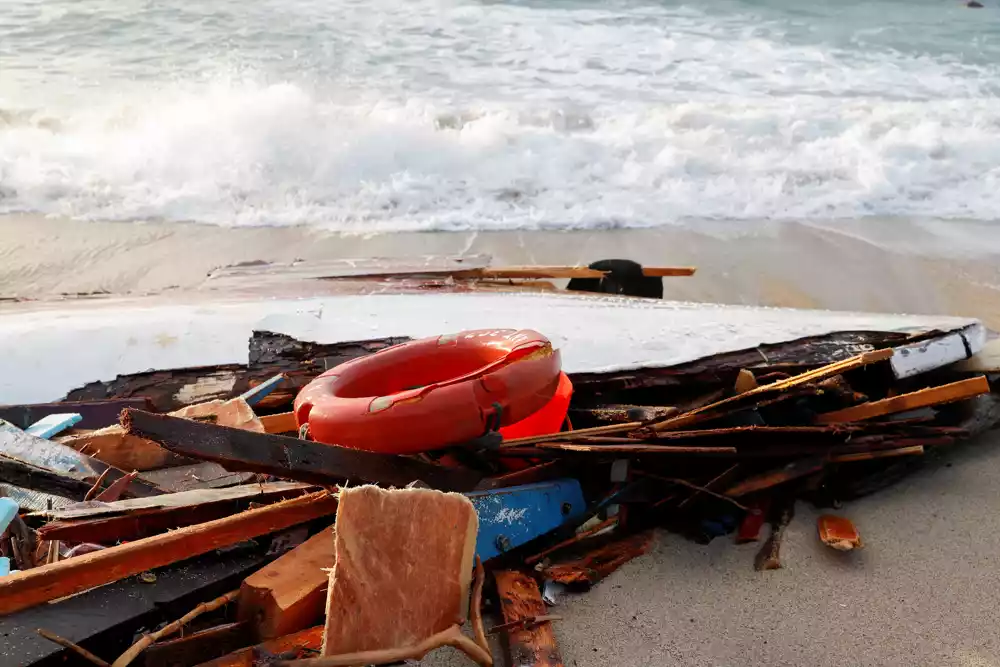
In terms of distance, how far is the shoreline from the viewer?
636 cm

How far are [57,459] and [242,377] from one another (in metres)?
0.84

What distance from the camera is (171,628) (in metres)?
2.06

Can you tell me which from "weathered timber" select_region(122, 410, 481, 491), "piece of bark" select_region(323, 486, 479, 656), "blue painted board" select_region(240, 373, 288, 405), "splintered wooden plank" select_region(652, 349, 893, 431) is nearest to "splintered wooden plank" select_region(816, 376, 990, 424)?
"splintered wooden plank" select_region(652, 349, 893, 431)

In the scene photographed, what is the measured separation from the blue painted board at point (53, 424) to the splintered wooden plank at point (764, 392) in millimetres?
2260

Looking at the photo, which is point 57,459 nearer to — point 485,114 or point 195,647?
point 195,647

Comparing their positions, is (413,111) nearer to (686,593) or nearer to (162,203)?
(162,203)

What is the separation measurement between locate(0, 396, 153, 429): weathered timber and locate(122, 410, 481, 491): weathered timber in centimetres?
130

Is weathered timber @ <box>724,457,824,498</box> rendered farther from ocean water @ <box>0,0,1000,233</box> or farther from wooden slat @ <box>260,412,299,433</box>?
ocean water @ <box>0,0,1000,233</box>

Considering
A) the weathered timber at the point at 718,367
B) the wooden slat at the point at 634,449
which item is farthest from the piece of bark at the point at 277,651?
the weathered timber at the point at 718,367

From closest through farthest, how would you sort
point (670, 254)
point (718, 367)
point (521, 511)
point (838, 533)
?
point (521, 511)
point (838, 533)
point (718, 367)
point (670, 254)

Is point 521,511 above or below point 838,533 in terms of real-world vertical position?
above

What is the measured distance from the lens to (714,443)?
3.00 meters

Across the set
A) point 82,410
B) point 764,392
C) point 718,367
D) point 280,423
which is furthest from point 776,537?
point 82,410

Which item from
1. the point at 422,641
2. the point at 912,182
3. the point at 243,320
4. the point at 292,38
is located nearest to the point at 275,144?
the point at 292,38
